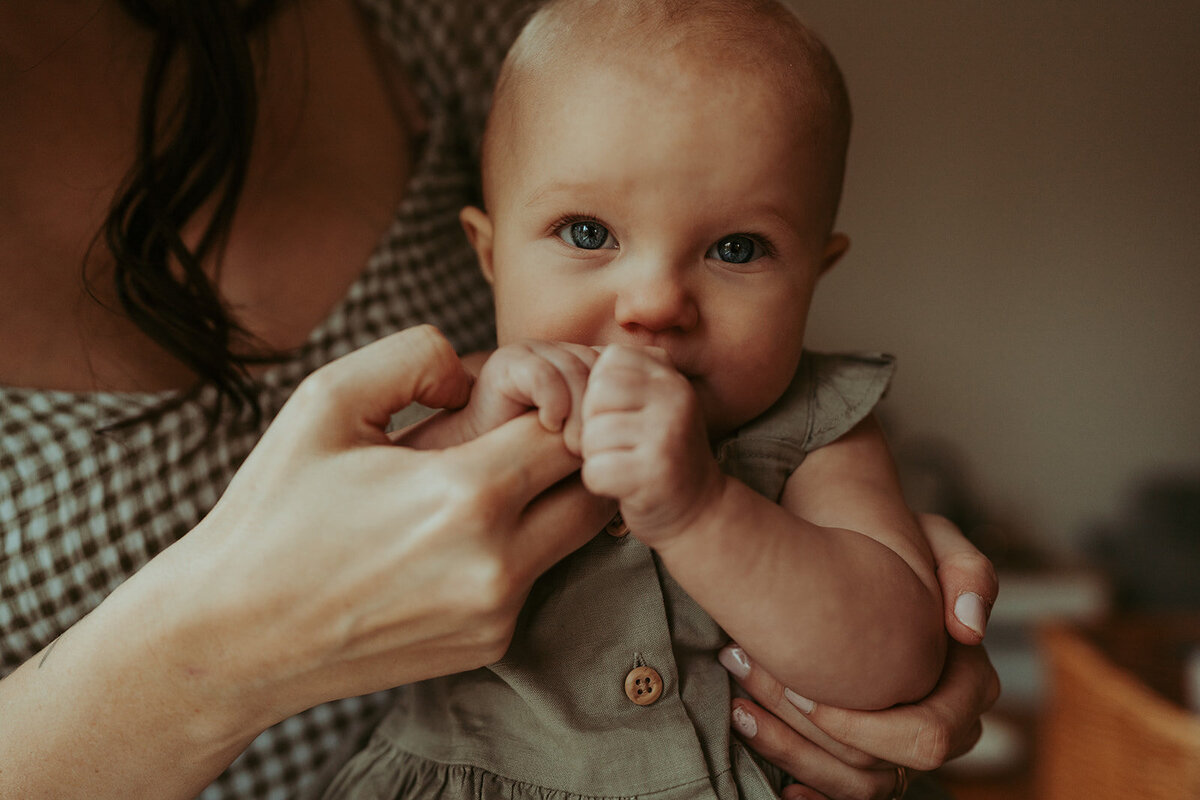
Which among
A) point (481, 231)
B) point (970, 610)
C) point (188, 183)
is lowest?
point (970, 610)

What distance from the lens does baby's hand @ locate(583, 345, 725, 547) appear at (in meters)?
0.62

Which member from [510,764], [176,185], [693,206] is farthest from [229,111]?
[510,764]

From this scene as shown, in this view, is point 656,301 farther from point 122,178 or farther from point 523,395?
point 122,178

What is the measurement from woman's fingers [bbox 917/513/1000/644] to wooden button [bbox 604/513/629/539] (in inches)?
12.4

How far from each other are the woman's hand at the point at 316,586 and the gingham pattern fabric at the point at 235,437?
7.6 inches

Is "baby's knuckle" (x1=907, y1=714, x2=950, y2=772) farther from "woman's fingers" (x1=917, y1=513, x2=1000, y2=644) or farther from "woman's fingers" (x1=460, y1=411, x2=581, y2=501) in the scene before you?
"woman's fingers" (x1=460, y1=411, x2=581, y2=501)

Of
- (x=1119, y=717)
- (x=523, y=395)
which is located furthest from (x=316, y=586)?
(x=1119, y=717)

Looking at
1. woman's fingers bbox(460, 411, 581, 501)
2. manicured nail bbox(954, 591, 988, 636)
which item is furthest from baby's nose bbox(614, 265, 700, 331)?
manicured nail bbox(954, 591, 988, 636)

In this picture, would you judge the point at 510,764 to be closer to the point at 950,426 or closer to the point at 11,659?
the point at 11,659

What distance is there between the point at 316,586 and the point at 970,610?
58cm

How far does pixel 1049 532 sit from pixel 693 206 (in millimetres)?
3023

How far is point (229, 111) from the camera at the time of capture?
1017 millimetres

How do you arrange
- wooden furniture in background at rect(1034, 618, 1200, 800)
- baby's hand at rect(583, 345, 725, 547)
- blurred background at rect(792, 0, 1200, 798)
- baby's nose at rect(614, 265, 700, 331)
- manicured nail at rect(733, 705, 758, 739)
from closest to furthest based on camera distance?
1. baby's hand at rect(583, 345, 725, 547)
2. baby's nose at rect(614, 265, 700, 331)
3. manicured nail at rect(733, 705, 758, 739)
4. wooden furniture in background at rect(1034, 618, 1200, 800)
5. blurred background at rect(792, 0, 1200, 798)

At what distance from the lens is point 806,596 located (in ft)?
2.27
